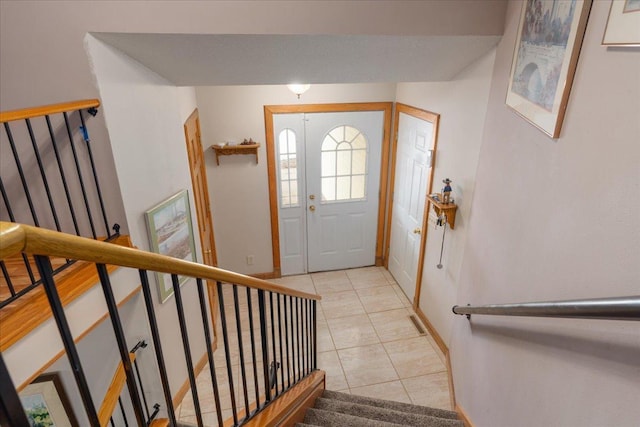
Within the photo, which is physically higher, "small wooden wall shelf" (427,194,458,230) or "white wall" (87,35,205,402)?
"white wall" (87,35,205,402)

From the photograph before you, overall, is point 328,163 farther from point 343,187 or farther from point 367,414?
point 367,414

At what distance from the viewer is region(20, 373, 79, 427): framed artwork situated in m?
1.94

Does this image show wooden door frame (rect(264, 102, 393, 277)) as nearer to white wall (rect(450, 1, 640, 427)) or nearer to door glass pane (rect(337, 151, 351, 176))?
door glass pane (rect(337, 151, 351, 176))

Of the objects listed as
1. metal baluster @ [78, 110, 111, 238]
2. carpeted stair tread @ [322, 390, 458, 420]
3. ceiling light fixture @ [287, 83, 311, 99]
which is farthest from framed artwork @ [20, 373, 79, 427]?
ceiling light fixture @ [287, 83, 311, 99]

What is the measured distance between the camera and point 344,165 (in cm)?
437

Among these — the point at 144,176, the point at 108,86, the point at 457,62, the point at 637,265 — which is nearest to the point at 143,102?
the point at 108,86

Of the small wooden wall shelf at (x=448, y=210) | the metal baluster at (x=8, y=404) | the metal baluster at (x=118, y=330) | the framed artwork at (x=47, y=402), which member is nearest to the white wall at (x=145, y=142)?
the framed artwork at (x=47, y=402)

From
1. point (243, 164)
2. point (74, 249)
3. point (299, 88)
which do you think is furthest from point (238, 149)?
point (74, 249)

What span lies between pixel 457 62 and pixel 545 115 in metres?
1.21

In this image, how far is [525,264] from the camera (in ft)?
5.73

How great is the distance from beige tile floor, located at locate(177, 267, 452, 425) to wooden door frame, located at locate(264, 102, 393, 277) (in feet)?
2.03

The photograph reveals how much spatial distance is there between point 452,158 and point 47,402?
3176 mm

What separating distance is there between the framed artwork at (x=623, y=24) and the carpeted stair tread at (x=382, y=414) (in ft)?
6.98

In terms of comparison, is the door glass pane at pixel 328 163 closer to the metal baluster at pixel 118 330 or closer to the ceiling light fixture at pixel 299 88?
the ceiling light fixture at pixel 299 88
